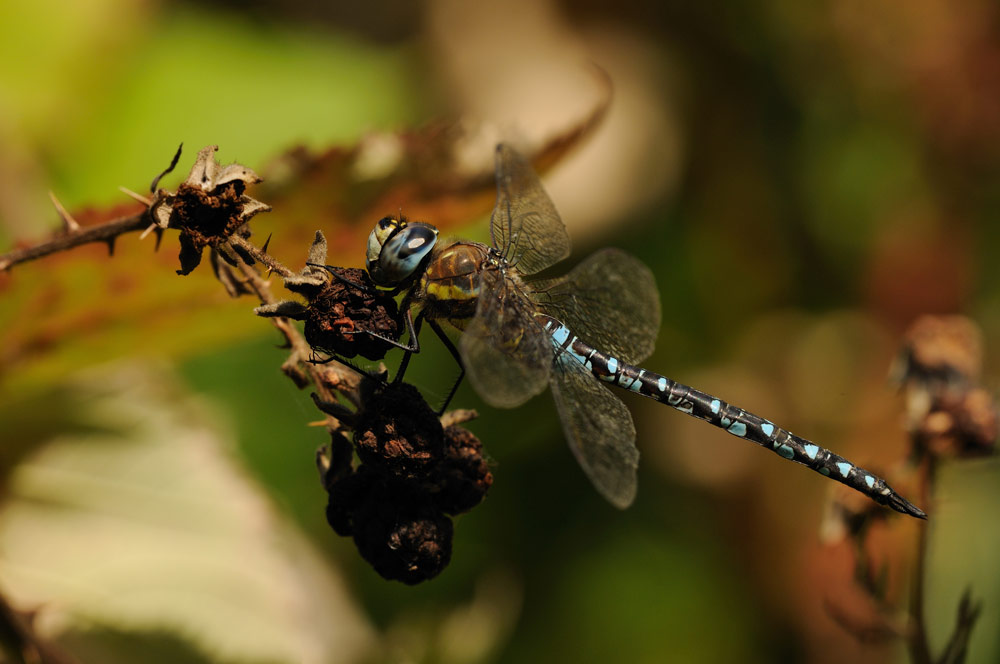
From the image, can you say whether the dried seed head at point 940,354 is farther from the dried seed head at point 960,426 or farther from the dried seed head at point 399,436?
the dried seed head at point 399,436

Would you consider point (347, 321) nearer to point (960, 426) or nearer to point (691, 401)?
point (691, 401)

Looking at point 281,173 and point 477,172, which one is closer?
point 281,173

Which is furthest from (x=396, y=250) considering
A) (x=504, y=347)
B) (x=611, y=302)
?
(x=611, y=302)

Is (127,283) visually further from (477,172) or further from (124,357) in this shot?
(477,172)

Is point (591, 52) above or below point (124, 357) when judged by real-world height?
above

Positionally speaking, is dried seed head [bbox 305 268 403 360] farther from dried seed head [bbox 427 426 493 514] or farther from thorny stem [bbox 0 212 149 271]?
thorny stem [bbox 0 212 149 271]

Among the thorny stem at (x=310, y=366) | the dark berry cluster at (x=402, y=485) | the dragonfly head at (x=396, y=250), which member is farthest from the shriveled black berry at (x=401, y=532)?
the dragonfly head at (x=396, y=250)

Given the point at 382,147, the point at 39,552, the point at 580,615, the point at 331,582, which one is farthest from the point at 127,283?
the point at 580,615
